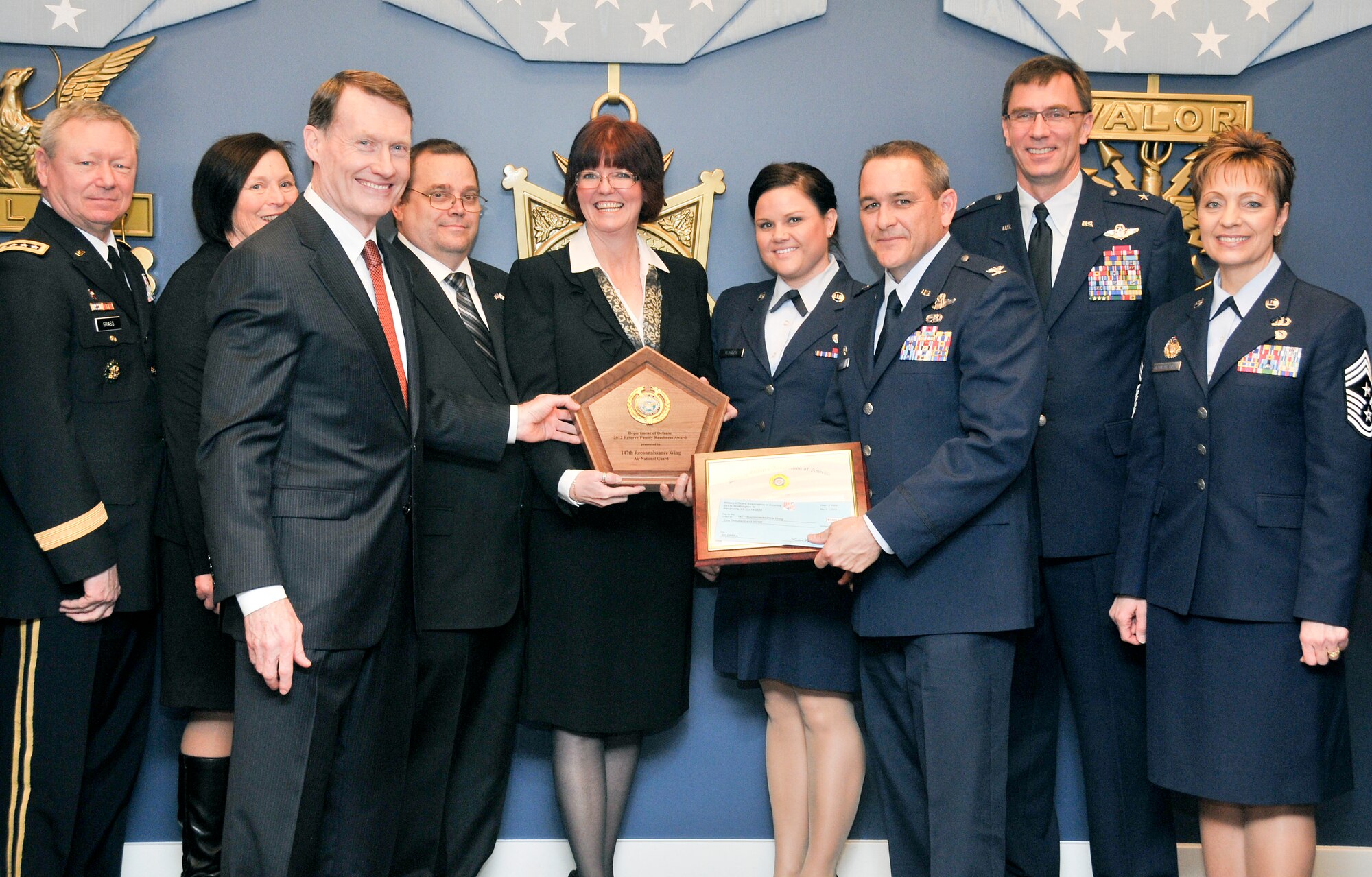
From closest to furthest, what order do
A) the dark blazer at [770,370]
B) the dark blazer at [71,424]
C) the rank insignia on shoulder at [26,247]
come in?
the dark blazer at [71,424] < the rank insignia on shoulder at [26,247] < the dark blazer at [770,370]

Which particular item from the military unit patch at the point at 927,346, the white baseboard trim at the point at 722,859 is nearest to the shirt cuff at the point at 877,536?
the military unit patch at the point at 927,346

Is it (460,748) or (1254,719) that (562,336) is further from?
(1254,719)

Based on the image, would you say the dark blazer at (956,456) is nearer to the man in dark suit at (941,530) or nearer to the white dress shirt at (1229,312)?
the man in dark suit at (941,530)

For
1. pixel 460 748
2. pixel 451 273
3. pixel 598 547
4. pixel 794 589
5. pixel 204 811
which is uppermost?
pixel 451 273

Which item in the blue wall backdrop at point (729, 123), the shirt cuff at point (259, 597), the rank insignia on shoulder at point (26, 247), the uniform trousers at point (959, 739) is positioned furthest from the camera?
the blue wall backdrop at point (729, 123)

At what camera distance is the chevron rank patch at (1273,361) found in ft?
8.04

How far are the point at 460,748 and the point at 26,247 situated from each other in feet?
5.47

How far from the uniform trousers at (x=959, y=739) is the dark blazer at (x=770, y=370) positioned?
71 cm

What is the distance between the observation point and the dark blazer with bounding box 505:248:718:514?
290cm

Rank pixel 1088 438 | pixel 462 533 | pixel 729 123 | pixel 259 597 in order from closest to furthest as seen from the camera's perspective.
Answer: pixel 259 597
pixel 462 533
pixel 1088 438
pixel 729 123

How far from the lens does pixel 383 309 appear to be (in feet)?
7.54

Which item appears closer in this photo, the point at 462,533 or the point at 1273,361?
the point at 1273,361

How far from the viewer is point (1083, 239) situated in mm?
2918

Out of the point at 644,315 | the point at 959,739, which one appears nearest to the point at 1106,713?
the point at 959,739
